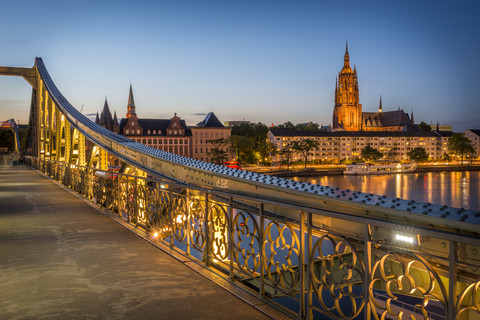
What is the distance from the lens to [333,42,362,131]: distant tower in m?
149

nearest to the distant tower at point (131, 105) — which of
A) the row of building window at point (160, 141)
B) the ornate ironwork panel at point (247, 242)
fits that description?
the row of building window at point (160, 141)

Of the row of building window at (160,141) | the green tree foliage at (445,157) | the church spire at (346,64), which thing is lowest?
the green tree foliage at (445,157)

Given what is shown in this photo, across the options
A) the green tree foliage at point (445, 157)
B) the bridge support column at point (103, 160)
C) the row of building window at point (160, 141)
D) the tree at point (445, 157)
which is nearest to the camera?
the bridge support column at point (103, 160)

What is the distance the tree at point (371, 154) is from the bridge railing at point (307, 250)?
109362 millimetres

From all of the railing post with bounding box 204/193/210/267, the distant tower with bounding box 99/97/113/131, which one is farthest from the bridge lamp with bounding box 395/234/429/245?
the distant tower with bounding box 99/97/113/131

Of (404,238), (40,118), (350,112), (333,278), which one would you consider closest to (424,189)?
(40,118)

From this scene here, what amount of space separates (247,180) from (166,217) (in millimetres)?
7856

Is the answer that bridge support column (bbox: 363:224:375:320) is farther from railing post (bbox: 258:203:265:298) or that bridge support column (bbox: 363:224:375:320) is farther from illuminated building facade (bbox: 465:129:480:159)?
illuminated building facade (bbox: 465:129:480:159)

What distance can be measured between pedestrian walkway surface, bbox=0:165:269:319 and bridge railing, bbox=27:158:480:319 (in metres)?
0.32

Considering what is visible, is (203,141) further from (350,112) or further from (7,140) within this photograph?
(350,112)

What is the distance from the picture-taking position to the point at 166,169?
1294 cm

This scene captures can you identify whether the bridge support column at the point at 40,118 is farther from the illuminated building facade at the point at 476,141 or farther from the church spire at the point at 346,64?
the church spire at the point at 346,64

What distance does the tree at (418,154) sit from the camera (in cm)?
11381

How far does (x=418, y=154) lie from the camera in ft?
374
